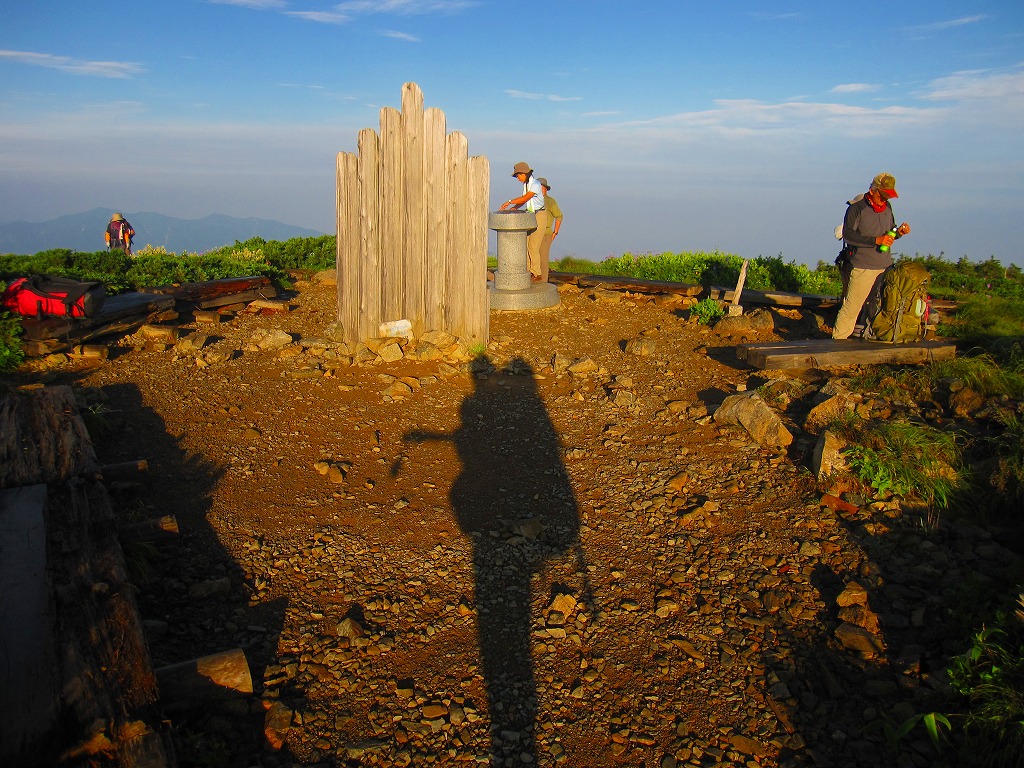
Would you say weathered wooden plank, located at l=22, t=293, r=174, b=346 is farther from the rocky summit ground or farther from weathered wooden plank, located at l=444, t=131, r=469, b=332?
weathered wooden plank, located at l=444, t=131, r=469, b=332

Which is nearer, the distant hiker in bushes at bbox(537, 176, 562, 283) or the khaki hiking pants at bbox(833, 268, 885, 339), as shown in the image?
the khaki hiking pants at bbox(833, 268, 885, 339)

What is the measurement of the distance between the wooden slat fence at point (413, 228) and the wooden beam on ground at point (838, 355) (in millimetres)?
3050

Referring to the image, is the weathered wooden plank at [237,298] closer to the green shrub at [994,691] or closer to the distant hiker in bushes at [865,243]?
the distant hiker in bushes at [865,243]

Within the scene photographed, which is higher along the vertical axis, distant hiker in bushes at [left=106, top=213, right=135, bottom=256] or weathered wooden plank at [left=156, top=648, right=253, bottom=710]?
distant hiker in bushes at [left=106, top=213, right=135, bottom=256]

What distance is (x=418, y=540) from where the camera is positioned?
469cm

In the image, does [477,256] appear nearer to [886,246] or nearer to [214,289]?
[886,246]

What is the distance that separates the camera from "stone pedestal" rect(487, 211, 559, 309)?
10258mm

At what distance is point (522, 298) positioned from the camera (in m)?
10.4

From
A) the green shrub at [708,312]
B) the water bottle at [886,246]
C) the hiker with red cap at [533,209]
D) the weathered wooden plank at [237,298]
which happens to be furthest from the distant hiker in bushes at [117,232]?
the water bottle at [886,246]

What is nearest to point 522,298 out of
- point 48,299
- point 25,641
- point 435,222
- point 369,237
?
point 435,222

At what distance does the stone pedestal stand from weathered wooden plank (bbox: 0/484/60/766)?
723cm

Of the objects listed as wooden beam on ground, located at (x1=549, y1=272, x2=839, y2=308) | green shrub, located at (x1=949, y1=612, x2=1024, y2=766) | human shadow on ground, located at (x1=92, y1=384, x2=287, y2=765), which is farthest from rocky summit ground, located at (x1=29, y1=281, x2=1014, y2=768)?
wooden beam on ground, located at (x1=549, y1=272, x2=839, y2=308)

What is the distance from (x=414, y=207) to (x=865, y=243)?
16.1 feet

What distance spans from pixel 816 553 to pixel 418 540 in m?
2.44
